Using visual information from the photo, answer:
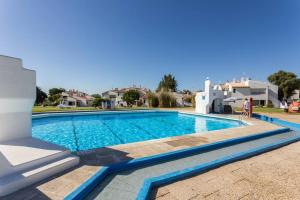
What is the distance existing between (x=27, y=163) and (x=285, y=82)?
2191 inches

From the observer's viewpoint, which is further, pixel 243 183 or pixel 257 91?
pixel 257 91

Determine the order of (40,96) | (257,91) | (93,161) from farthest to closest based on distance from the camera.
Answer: (40,96) < (257,91) < (93,161)

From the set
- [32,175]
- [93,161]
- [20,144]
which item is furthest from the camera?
[20,144]

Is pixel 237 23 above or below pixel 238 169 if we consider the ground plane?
above

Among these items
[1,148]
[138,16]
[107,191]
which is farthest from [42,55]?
[107,191]

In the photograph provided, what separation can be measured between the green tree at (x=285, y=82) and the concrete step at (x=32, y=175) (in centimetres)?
5476

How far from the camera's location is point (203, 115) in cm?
1791

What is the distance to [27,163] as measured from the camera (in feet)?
11.2

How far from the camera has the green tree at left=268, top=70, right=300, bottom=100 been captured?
1684 inches

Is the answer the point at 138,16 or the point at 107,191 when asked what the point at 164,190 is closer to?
the point at 107,191

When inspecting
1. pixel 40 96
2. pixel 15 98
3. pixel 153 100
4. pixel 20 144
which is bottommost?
pixel 20 144

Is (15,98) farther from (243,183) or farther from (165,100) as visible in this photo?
(165,100)

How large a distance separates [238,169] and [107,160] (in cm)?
349

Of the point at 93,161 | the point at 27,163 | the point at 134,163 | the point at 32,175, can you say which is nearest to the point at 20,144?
the point at 27,163
